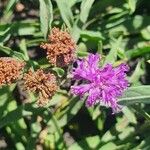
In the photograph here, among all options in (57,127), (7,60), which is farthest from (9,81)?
(57,127)

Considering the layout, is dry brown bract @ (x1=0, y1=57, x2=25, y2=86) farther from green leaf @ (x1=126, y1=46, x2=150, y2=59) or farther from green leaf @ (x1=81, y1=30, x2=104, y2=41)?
green leaf @ (x1=126, y1=46, x2=150, y2=59)

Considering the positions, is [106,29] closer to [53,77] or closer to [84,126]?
[84,126]

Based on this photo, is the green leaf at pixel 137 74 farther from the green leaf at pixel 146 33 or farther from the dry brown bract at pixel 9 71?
the dry brown bract at pixel 9 71

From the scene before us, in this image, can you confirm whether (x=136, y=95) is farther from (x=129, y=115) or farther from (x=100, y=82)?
(x=129, y=115)

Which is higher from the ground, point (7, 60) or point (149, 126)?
point (7, 60)

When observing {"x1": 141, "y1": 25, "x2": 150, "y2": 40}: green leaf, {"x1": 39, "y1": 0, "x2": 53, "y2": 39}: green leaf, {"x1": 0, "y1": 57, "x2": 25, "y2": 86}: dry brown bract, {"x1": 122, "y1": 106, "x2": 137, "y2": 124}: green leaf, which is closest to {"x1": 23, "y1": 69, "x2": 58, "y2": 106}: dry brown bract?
{"x1": 0, "y1": 57, "x2": 25, "y2": 86}: dry brown bract

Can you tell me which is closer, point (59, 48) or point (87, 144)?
point (59, 48)

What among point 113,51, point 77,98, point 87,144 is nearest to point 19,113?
point 77,98
